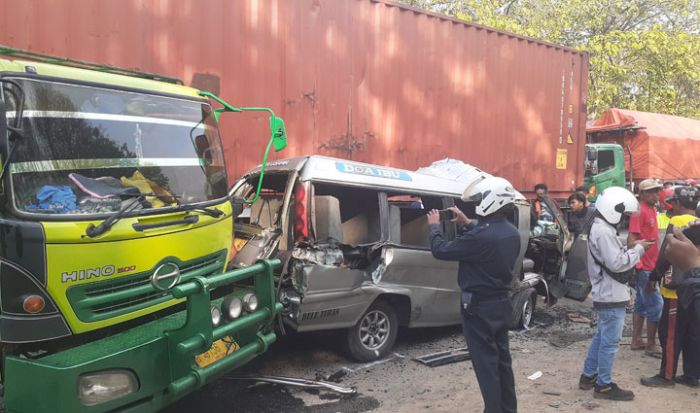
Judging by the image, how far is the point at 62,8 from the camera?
468 centimetres

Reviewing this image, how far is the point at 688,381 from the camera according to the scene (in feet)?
13.4

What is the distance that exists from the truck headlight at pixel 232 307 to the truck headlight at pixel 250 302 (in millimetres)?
50

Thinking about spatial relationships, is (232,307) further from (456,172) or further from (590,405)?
(456,172)

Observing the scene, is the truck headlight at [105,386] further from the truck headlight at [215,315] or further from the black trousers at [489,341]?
the black trousers at [489,341]

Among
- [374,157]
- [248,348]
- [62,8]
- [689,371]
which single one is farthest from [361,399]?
[62,8]

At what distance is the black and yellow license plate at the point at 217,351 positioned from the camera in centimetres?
292

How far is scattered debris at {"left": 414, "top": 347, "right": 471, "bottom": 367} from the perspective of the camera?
461cm

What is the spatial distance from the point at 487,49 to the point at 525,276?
367 cm

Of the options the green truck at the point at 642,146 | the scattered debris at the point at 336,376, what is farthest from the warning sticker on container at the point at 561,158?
the scattered debris at the point at 336,376

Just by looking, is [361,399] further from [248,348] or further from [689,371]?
[689,371]

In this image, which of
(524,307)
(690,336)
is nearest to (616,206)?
(690,336)

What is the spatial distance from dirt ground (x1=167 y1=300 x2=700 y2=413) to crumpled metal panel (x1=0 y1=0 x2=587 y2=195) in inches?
90.7

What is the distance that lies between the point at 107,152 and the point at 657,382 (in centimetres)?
429

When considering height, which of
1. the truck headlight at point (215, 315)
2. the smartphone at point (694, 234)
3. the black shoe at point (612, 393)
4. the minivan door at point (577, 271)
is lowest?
the black shoe at point (612, 393)
